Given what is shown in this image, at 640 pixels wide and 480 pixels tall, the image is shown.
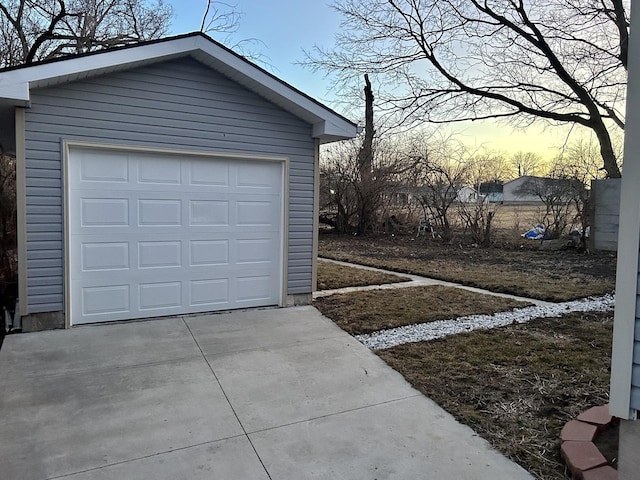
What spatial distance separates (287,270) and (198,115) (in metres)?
2.30

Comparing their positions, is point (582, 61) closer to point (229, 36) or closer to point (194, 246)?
point (229, 36)

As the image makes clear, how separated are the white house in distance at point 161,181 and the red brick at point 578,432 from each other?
3.90 m

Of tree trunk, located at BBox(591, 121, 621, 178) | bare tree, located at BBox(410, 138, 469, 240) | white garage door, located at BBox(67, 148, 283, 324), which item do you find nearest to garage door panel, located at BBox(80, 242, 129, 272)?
white garage door, located at BBox(67, 148, 283, 324)

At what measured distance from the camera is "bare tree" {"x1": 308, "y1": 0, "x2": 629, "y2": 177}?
1089 cm

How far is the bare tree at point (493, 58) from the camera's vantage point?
1089 centimetres

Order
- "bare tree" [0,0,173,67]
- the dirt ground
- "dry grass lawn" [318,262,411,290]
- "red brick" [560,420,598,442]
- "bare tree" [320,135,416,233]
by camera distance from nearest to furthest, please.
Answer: "red brick" [560,420,598,442]
the dirt ground
"dry grass lawn" [318,262,411,290]
"bare tree" [0,0,173,67]
"bare tree" [320,135,416,233]

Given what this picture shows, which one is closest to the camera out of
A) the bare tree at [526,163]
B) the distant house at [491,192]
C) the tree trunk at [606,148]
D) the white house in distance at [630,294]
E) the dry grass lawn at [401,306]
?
the white house in distance at [630,294]

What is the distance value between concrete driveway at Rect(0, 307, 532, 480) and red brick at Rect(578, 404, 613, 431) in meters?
0.72

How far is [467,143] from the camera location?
14383mm

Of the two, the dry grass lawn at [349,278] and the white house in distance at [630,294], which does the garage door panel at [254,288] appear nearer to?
the dry grass lawn at [349,278]

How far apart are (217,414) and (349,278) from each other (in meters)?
5.32

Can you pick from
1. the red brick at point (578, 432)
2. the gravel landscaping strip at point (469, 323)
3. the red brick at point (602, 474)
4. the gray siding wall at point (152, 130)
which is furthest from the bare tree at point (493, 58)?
the red brick at point (602, 474)

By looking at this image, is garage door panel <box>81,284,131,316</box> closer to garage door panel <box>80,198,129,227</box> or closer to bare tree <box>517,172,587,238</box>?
garage door panel <box>80,198,129,227</box>

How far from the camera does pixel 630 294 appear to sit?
7.20 ft
